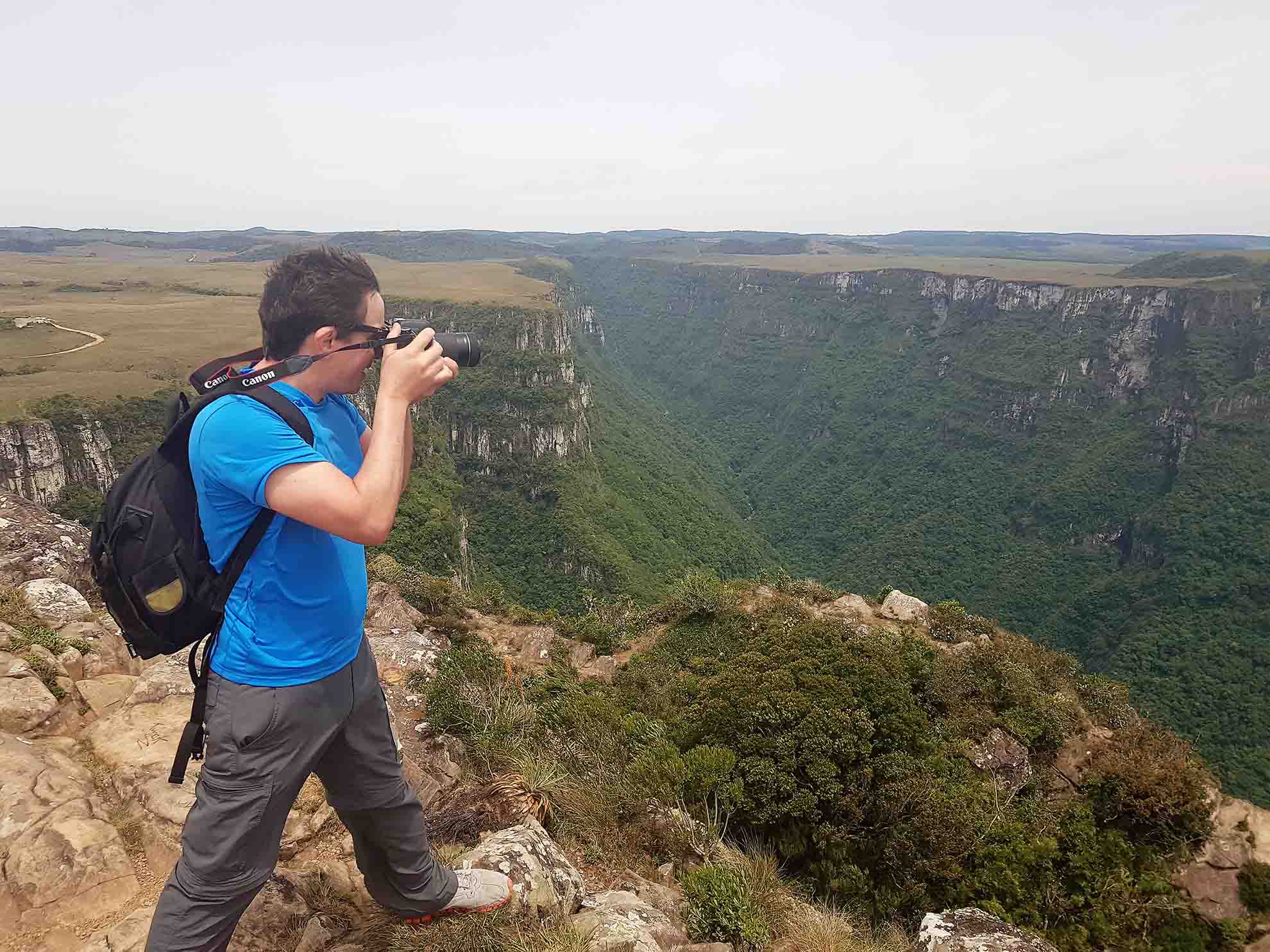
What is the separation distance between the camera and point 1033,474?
237ft

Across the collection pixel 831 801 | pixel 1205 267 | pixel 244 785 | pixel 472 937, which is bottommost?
pixel 831 801

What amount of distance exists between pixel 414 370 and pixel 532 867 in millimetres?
3016

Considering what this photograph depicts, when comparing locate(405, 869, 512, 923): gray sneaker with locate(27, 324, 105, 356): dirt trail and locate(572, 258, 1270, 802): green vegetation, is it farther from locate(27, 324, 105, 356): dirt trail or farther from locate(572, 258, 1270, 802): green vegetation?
locate(27, 324, 105, 356): dirt trail

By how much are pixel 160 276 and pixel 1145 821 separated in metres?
117

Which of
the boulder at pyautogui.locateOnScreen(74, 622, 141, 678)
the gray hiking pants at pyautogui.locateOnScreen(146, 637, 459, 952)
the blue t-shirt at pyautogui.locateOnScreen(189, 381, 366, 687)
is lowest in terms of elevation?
the boulder at pyautogui.locateOnScreen(74, 622, 141, 678)

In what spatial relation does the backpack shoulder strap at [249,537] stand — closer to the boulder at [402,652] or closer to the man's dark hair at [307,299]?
the man's dark hair at [307,299]

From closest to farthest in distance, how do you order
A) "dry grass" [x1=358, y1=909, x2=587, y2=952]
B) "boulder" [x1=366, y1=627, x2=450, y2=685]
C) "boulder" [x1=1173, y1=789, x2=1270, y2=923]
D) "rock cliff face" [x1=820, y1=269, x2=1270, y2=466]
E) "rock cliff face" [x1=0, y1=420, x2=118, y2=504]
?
1. "dry grass" [x1=358, y1=909, x2=587, y2=952]
2. "boulder" [x1=1173, y1=789, x2=1270, y2=923]
3. "boulder" [x1=366, y1=627, x2=450, y2=685]
4. "rock cliff face" [x1=0, y1=420, x2=118, y2=504]
5. "rock cliff face" [x1=820, y1=269, x2=1270, y2=466]

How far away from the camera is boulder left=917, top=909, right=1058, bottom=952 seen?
4.67 meters

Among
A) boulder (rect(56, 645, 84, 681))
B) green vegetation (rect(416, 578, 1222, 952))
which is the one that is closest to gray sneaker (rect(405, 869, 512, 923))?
green vegetation (rect(416, 578, 1222, 952))

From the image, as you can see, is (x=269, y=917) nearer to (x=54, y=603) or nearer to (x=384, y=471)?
(x=384, y=471)

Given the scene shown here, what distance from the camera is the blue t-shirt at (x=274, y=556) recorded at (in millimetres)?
2010

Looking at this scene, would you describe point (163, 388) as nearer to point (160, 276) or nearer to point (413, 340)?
point (413, 340)

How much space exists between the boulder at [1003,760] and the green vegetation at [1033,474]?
21495 mm

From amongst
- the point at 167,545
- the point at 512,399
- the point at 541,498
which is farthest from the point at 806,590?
the point at 512,399
